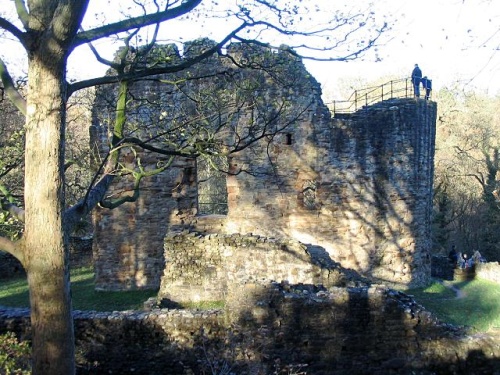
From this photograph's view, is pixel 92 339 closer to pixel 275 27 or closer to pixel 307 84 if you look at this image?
pixel 275 27

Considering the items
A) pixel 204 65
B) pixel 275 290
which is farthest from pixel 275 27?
pixel 204 65

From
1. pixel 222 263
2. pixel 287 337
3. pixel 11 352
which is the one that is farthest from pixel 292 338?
pixel 11 352

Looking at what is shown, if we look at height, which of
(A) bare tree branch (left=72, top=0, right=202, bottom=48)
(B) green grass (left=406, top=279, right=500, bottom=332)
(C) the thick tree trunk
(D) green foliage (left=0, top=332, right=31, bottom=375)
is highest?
(A) bare tree branch (left=72, top=0, right=202, bottom=48)

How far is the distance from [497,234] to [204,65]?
18.7 metres

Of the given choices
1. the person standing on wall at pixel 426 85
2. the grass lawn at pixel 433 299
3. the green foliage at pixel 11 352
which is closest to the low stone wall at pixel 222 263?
the grass lawn at pixel 433 299

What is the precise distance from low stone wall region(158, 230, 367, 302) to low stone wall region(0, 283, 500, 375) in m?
2.63

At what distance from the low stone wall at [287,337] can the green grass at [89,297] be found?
4017mm

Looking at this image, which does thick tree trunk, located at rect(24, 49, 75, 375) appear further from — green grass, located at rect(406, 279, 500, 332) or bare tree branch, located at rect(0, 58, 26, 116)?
green grass, located at rect(406, 279, 500, 332)

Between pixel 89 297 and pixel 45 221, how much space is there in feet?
28.0

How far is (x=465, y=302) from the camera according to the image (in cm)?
1361

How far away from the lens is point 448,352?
7.75 meters

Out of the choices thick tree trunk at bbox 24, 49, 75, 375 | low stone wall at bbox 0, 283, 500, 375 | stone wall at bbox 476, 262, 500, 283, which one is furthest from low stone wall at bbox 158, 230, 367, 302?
stone wall at bbox 476, 262, 500, 283

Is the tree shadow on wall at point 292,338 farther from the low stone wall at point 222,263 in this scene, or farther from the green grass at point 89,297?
the green grass at point 89,297

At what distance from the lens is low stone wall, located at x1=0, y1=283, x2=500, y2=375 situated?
764 cm
